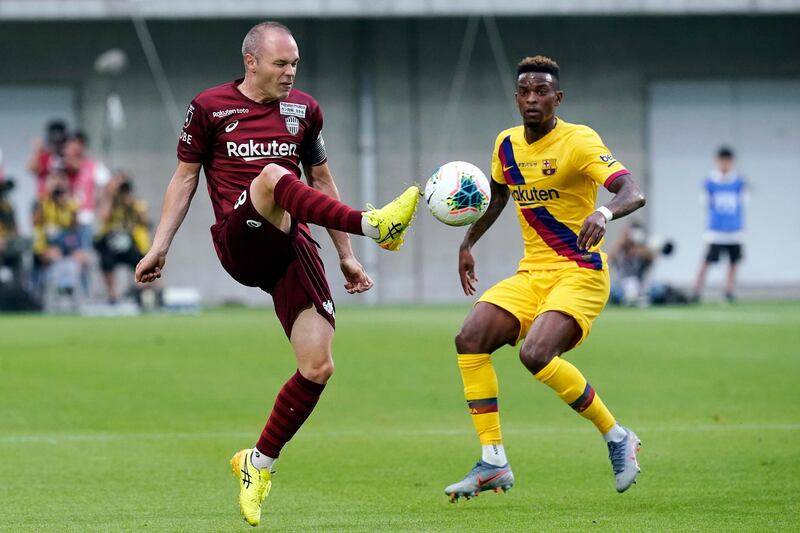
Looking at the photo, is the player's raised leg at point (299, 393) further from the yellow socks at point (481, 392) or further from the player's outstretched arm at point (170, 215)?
the yellow socks at point (481, 392)

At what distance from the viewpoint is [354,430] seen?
10812 mm

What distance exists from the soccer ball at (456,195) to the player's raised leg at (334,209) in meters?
0.27

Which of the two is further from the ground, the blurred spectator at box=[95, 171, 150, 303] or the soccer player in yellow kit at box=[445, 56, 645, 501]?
the soccer player in yellow kit at box=[445, 56, 645, 501]

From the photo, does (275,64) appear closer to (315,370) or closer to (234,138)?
(234,138)

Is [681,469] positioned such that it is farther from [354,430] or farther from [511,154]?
[354,430]

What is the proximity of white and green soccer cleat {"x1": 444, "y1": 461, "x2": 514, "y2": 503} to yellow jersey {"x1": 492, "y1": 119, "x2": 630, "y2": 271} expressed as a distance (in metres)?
1.26

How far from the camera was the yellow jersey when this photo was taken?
8039 mm

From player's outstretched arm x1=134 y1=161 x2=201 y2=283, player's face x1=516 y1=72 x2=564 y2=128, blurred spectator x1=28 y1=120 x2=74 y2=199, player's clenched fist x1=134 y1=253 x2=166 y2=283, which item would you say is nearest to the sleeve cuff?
player's face x1=516 y1=72 x2=564 y2=128

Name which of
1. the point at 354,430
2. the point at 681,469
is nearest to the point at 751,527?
the point at 681,469

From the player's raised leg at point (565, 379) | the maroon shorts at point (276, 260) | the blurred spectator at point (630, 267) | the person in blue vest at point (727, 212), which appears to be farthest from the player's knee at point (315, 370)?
the person in blue vest at point (727, 212)

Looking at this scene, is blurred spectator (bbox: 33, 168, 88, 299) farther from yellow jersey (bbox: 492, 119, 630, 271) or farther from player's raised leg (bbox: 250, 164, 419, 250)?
player's raised leg (bbox: 250, 164, 419, 250)

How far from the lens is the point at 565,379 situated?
25.4ft

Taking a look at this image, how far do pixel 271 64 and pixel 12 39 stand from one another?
903 inches

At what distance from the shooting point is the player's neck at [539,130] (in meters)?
8.15
